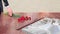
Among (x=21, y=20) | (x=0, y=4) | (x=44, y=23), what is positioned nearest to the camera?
(x=44, y=23)

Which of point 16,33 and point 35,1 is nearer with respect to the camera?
point 16,33

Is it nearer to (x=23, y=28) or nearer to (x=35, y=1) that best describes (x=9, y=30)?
(x=23, y=28)

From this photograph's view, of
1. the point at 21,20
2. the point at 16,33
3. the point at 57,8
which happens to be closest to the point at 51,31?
the point at 16,33

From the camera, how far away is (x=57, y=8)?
2.77m

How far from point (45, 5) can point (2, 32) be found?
5.57ft

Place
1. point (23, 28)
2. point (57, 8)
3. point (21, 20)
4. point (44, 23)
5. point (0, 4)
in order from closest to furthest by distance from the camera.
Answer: point (23, 28), point (44, 23), point (21, 20), point (0, 4), point (57, 8)

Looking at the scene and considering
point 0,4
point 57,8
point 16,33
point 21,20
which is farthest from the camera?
point 57,8

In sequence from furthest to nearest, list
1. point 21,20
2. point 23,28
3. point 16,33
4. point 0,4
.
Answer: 1. point 0,4
2. point 21,20
3. point 23,28
4. point 16,33

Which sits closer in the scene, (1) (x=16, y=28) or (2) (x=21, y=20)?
(1) (x=16, y=28)

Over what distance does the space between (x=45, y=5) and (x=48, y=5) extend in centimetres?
7

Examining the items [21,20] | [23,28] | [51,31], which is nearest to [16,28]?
[23,28]

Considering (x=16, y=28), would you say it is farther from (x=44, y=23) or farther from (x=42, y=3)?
(x=42, y=3)

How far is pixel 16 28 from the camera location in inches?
54.5

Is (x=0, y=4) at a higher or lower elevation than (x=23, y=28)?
higher
